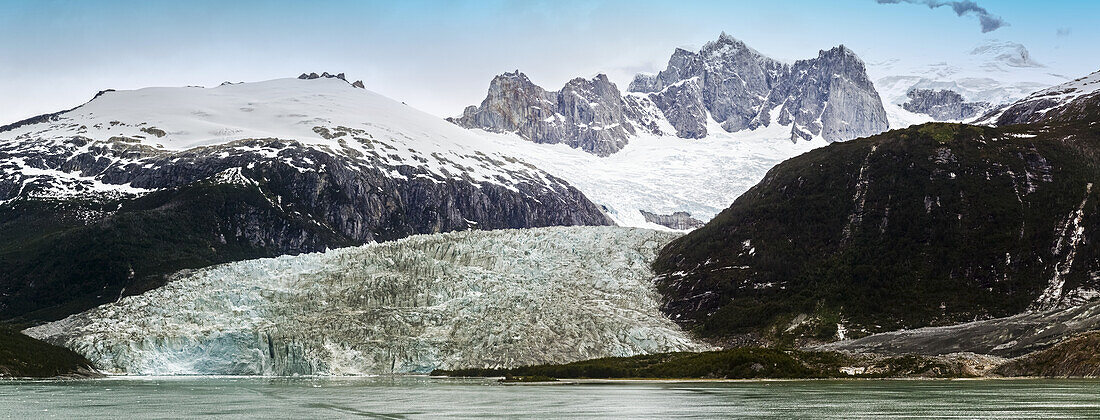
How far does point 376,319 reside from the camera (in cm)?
15112

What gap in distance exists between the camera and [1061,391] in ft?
261

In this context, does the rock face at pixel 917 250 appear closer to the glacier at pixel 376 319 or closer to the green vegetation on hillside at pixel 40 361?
the glacier at pixel 376 319

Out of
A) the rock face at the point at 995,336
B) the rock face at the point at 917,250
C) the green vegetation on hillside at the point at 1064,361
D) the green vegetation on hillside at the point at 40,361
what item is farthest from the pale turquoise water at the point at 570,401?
the rock face at the point at 917,250

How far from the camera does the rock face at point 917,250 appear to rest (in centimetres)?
15850

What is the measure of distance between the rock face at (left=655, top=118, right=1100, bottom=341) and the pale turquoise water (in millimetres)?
55484

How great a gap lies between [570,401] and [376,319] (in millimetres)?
73996

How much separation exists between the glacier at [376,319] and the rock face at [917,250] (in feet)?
53.6

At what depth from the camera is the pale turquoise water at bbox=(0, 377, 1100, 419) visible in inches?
2603

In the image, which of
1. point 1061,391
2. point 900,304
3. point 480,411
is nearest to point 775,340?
point 900,304

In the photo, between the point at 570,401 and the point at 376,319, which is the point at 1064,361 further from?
the point at 376,319

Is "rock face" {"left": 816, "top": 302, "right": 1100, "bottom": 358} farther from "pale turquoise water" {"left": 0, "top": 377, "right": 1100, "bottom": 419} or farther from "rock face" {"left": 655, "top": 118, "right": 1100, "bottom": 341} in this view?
"pale turquoise water" {"left": 0, "top": 377, "right": 1100, "bottom": 419}

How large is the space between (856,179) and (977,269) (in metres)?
38.4

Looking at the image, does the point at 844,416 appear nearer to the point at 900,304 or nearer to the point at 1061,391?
the point at 1061,391

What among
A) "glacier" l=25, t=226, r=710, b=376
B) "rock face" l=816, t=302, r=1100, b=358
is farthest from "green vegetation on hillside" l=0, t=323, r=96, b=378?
"rock face" l=816, t=302, r=1100, b=358
